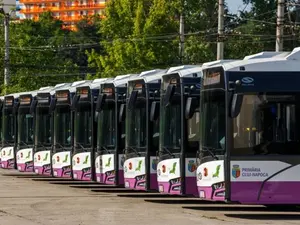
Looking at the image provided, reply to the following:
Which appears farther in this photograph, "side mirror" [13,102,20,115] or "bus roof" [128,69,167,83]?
"side mirror" [13,102,20,115]

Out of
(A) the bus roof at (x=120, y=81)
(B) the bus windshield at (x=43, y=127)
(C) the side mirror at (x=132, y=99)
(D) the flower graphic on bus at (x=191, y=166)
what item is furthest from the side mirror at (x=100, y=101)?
(B) the bus windshield at (x=43, y=127)

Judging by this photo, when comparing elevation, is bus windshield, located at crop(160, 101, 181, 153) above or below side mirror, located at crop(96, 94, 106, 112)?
below

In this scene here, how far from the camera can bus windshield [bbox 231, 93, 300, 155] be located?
20609 millimetres

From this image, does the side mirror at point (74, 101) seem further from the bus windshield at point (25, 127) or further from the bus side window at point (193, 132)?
the bus side window at point (193, 132)

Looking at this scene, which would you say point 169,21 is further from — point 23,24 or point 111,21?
point 23,24

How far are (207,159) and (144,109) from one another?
4716 mm

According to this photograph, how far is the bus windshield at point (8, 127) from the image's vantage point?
39.2 metres

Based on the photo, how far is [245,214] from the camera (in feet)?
71.2

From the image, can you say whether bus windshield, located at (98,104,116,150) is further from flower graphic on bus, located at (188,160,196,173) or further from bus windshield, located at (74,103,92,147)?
flower graphic on bus, located at (188,160,196,173)

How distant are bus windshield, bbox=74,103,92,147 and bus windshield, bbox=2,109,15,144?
27.0 ft

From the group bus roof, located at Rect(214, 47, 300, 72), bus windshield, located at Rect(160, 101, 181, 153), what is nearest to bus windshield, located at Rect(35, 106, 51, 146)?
bus windshield, located at Rect(160, 101, 181, 153)

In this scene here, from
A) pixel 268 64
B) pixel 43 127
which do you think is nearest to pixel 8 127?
pixel 43 127

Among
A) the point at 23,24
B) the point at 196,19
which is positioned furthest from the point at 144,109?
the point at 23,24

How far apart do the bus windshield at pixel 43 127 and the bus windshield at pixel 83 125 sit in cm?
391
